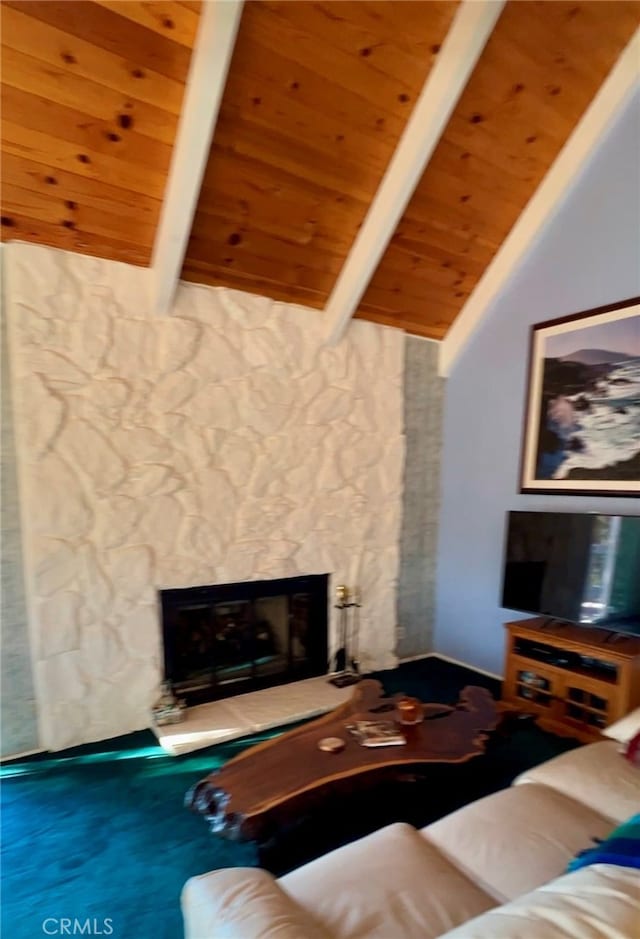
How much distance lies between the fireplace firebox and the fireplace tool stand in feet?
0.33

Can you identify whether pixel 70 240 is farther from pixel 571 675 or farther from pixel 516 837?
pixel 571 675

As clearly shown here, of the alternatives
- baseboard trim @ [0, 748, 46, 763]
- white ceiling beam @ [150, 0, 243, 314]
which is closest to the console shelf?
baseboard trim @ [0, 748, 46, 763]

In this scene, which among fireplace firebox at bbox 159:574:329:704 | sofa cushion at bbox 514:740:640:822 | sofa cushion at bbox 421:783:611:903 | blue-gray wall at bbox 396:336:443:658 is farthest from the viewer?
blue-gray wall at bbox 396:336:443:658

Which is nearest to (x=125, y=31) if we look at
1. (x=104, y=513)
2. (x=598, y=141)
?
(x=104, y=513)

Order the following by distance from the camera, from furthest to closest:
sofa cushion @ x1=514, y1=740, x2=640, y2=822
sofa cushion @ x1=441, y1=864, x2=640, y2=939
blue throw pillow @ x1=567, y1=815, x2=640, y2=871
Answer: sofa cushion @ x1=514, y1=740, x2=640, y2=822, blue throw pillow @ x1=567, y1=815, x2=640, y2=871, sofa cushion @ x1=441, y1=864, x2=640, y2=939

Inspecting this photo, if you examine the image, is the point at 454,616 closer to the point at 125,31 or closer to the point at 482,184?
the point at 482,184

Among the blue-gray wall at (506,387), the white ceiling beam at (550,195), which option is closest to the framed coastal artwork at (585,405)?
the blue-gray wall at (506,387)

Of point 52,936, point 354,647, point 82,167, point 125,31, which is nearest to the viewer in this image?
point 52,936

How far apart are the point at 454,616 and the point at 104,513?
254 centimetres

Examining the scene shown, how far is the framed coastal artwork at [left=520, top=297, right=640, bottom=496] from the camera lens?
9.64ft

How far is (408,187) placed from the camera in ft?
8.91

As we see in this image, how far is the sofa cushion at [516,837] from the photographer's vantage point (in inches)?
55.0

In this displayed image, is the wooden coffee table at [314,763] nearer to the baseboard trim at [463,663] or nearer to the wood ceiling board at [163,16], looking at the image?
the baseboard trim at [463,663]

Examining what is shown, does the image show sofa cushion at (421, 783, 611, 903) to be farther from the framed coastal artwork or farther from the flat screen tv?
the framed coastal artwork
